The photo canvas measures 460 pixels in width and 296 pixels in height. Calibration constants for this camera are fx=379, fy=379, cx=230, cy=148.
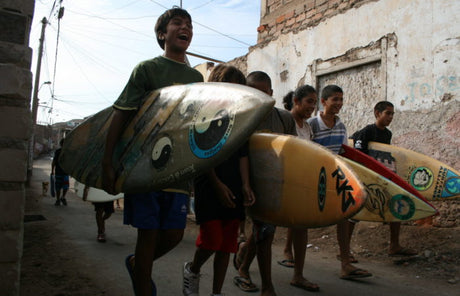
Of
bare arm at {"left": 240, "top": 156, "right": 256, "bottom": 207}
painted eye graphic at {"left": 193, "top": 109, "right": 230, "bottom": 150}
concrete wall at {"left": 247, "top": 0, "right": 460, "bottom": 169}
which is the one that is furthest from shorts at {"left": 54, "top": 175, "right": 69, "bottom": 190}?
painted eye graphic at {"left": 193, "top": 109, "right": 230, "bottom": 150}

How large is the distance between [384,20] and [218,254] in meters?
5.04

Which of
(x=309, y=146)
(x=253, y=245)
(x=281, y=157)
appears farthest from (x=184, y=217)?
(x=253, y=245)

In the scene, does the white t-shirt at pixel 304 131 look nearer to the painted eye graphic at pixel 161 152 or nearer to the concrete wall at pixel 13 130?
the painted eye graphic at pixel 161 152

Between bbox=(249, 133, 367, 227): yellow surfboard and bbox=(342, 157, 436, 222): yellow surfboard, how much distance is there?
0.99 meters

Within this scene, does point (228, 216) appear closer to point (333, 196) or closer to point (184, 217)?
point (184, 217)

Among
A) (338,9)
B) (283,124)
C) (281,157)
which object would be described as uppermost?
(338,9)

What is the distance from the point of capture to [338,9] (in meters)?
6.68

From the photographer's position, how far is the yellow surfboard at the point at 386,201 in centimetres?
311

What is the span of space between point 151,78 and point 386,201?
2.19 meters

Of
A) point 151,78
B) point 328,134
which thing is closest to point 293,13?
point 328,134

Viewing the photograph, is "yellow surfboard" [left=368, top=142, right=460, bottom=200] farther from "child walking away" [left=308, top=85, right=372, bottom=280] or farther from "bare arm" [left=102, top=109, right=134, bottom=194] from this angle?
"bare arm" [left=102, top=109, right=134, bottom=194]

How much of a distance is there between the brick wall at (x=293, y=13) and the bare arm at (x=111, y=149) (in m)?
5.45

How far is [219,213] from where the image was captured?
7.17ft

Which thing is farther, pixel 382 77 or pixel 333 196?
pixel 382 77
